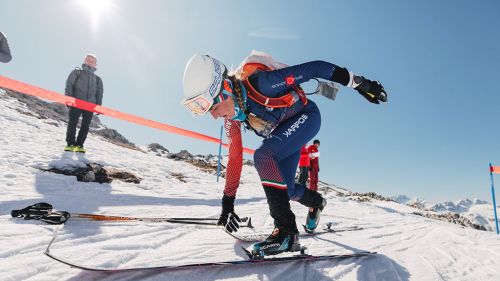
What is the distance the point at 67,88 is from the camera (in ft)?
26.2

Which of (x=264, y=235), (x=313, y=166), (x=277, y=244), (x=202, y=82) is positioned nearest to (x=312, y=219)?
(x=264, y=235)

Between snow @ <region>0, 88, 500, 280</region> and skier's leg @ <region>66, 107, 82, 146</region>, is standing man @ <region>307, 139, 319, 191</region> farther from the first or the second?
skier's leg @ <region>66, 107, 82, 146</region>

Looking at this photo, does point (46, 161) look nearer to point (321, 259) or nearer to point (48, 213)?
point (48, 213)

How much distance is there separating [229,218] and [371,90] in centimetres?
195

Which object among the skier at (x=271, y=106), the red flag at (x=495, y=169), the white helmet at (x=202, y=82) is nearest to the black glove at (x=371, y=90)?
the skier at (x=271, y=106)

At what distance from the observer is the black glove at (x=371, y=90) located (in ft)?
10.6

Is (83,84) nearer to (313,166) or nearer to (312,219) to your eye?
(312,219)

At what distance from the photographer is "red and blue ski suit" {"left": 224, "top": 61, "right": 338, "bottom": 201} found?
2842 millimetres

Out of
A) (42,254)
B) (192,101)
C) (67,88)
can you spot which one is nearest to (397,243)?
(192,101)

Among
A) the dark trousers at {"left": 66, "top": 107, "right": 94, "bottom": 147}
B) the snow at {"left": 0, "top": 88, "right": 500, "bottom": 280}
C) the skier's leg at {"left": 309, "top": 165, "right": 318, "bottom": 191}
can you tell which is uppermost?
the dark trousers at {"left": 66, "top": 107, "right": 94, "bottom": 147}

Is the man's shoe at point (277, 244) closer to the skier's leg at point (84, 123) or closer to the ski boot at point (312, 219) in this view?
the ski boot at point (312, 219)

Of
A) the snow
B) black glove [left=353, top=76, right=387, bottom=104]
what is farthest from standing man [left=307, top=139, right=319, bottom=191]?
black glove [left=353, top=76, right=387, bottom=104]

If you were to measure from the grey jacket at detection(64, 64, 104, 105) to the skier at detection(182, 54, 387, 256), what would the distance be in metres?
6.25

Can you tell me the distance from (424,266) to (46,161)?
23.8ft
